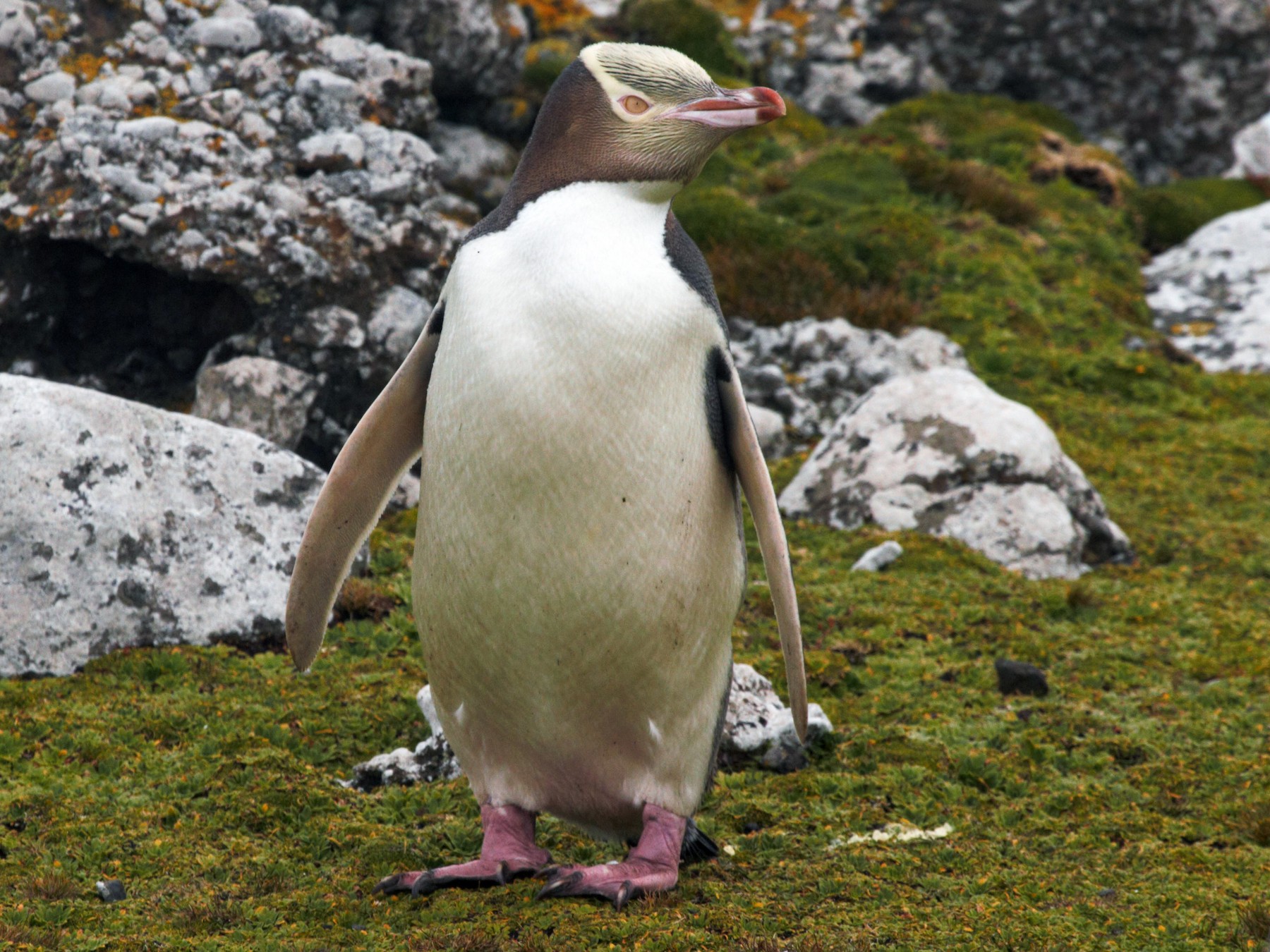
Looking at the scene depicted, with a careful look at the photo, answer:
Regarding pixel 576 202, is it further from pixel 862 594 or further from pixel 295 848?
pixel 862 594

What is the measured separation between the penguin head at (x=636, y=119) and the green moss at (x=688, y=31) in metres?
14.9

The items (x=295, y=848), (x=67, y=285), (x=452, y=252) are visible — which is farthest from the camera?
(x=452, y=252)

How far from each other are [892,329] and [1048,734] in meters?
6.78

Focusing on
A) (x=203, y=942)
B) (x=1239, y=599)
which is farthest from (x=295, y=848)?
(x=1239, y=599)

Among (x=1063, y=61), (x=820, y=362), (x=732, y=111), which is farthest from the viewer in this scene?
(x=1063, y=61)

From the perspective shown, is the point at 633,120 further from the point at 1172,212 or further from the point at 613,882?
the point at 1172,212

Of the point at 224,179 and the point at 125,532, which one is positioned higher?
the point at 224,179

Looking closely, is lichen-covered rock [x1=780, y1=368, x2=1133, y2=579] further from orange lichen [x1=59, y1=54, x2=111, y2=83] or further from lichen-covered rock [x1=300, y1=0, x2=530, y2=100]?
lichen-covered rock [x1=300, y1=0, x2=530, y2=100]

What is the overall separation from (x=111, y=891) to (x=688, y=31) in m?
17.2

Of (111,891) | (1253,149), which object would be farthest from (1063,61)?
(111,891)

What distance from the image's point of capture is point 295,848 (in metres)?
4.64

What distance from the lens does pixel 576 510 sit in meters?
3.99

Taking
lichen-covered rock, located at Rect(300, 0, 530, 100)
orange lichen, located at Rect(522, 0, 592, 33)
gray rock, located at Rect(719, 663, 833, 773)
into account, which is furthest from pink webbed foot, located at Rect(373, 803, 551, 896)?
orange lichen, located at Rect(522, 0, 592, 33)

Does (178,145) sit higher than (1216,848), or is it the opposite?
(178,145)
